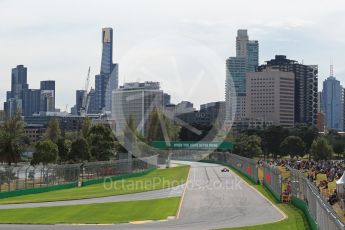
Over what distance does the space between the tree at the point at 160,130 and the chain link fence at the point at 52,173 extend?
70254 mm

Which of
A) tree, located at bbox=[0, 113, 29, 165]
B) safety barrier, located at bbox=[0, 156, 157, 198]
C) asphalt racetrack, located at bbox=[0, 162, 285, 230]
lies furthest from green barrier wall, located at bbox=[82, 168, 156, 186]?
tree, located at bbox=[0, 113, 29, 165]

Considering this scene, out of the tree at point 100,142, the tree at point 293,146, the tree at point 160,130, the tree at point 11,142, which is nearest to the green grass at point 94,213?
the tree at point 11,142

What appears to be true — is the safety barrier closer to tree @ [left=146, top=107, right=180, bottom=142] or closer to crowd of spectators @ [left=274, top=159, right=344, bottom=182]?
crowd of spectators @ [left=274, top=159, right=344, bottom=182]

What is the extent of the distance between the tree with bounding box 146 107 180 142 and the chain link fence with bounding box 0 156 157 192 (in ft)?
230

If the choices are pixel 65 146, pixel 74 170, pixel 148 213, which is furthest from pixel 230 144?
pixel 148 213

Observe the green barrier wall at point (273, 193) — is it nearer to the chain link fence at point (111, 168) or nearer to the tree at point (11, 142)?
the chain link fence at point (111, 168)

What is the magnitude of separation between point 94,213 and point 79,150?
49689 mm

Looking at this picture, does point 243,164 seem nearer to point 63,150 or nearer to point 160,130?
point 63,150

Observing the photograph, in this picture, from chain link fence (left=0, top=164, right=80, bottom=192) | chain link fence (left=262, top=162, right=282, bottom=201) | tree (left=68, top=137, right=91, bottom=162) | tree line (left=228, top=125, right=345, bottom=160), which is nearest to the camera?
chain link fence (left=262, top=162, right=282, bottom=201)

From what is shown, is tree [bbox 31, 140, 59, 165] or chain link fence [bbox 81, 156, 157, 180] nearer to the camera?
chain link fence [bbox 81, 156, 157, 180]

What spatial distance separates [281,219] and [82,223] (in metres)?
11.0

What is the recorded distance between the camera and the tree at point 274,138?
7336 inches

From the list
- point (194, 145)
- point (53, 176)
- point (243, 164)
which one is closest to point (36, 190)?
point (53, 176)

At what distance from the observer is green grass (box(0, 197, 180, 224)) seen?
108 ft
